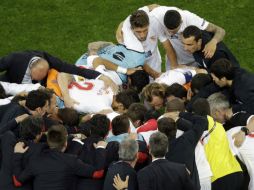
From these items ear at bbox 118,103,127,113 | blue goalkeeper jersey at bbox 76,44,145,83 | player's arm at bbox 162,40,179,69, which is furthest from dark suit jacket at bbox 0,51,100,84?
player's arm at bbox 162,40,179,69

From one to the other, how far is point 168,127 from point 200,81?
6.04 feet

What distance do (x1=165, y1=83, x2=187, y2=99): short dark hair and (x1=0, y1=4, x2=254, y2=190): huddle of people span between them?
0.01 meters

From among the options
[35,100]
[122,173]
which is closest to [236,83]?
[122,173]

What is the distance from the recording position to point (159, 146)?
6746 mm

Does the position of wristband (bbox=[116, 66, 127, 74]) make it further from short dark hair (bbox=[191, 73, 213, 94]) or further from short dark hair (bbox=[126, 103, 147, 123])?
short dark hair (bbox=[126, 103, 147, 123])

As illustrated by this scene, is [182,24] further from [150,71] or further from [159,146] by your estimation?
[159,146]

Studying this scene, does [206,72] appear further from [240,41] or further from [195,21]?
[240,41]

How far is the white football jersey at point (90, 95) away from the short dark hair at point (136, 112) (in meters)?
0.80

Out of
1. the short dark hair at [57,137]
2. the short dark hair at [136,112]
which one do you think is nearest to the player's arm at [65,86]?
the short dark hair at [136,112]

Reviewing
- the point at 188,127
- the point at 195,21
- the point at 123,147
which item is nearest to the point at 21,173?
the point at 123,147

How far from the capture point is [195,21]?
972cm

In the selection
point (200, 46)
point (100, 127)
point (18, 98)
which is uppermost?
point (200, 46)

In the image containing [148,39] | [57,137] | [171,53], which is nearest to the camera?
[57,137]

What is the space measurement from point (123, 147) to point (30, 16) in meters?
6.37
